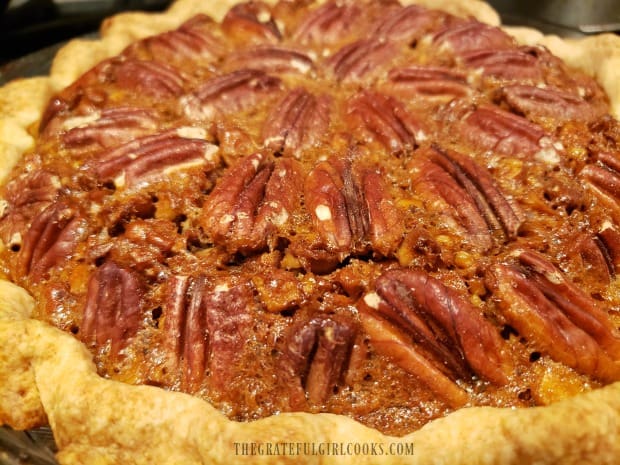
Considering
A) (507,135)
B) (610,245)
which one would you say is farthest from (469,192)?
(610,245)

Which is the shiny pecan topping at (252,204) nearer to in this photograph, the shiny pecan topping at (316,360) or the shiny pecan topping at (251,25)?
the shiny pecan topping at (316,360)

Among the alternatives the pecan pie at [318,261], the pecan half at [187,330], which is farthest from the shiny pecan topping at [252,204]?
the pecan half at [187,330]

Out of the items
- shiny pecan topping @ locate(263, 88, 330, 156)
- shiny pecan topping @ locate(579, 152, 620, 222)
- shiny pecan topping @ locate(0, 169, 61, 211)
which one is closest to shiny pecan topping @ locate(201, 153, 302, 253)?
shiny pecan topping @ locate(263, 88, 330, 156)

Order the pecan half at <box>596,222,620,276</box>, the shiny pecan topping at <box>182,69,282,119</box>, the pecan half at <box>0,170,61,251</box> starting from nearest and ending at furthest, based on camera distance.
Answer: the pecan half at <box>596,222,620,276</box>
the pecan half at <box>0,170,61,251</box>
the shiny pecan topping at <box>182,69,282,119</box>

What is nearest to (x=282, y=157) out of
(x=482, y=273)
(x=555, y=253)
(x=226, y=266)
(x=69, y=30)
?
(x=226, y=266)

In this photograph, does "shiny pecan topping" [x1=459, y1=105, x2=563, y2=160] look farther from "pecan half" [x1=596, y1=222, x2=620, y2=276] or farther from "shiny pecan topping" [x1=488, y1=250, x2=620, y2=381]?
"shiny pecan topping" [x1=488, y1=250, x2=620, y2=381]

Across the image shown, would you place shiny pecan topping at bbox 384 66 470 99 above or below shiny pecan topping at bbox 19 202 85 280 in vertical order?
above

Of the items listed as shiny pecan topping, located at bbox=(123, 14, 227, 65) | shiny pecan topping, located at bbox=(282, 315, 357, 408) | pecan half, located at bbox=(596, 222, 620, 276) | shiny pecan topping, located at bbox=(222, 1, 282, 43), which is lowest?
shiny pecan topping, located at bbox=(282, 315, 357, 408)

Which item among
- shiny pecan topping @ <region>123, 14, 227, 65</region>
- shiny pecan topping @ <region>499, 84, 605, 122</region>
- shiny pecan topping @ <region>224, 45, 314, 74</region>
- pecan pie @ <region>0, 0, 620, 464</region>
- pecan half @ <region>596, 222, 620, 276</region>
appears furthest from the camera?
shiny pecan topping @ <region>123, 14, 227, 65</region>

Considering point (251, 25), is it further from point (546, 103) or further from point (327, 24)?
point (546, 103)

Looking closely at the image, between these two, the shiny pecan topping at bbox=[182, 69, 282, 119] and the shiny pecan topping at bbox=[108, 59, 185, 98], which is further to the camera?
the shiny pecan topping at bbox=[108, 59, 185, 98]
